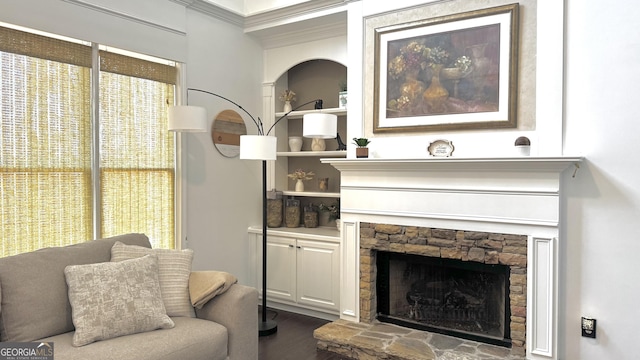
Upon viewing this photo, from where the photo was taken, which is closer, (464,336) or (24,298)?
(24,298)

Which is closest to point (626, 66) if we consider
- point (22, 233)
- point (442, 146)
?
point (442, 146)

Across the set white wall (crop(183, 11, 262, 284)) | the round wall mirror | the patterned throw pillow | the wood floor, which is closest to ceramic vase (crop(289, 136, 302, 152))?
white wall (crop(183, 11, 262, 284))

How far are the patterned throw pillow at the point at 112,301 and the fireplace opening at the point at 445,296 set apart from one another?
184 cm

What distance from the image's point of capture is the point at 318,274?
4090 mm

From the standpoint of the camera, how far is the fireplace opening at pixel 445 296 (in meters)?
3.23

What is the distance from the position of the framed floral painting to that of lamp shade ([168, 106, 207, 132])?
4.62 feet

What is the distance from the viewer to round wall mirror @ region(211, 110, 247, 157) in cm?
415

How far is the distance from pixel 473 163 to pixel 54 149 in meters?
2.83

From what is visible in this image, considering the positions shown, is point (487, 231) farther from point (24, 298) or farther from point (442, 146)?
point (24, 298)

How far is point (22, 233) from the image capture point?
288cm

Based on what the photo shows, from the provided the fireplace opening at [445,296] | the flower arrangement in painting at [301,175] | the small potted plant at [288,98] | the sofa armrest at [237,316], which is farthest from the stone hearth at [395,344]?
the small potted plant at [288,98]

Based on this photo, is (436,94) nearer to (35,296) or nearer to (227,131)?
(227,131)

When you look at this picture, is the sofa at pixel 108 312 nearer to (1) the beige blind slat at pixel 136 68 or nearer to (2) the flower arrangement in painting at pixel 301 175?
(1) the beige blind slat at pixel 136 68

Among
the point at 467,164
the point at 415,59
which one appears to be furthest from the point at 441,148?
the point at 415,59
